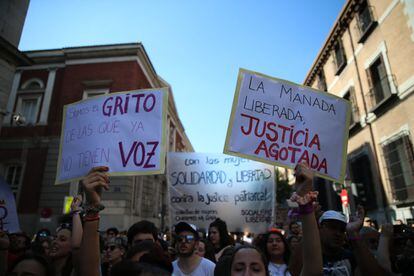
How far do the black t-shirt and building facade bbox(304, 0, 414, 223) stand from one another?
30.9ft

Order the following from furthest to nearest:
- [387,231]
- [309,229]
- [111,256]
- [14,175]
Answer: [14,175]
[111,256]
[387,231]
[309,229]

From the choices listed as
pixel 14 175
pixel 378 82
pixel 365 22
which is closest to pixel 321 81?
pixel 365 22

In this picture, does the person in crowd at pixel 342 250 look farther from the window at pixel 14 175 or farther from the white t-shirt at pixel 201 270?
the window at pixel 14 175

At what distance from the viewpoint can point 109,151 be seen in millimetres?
3084

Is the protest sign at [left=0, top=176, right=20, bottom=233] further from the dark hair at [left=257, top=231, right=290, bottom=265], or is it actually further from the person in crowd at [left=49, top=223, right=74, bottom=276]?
the dark hair at [left=257, top=231, right=290, bottom=265]

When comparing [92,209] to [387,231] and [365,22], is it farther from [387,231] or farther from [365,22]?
[365,22]

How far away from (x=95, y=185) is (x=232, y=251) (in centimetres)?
111

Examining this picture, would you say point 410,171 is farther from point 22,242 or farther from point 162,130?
point 22,242

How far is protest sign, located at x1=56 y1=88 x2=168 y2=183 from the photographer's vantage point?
3.01 meters

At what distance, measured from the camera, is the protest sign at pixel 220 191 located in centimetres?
630

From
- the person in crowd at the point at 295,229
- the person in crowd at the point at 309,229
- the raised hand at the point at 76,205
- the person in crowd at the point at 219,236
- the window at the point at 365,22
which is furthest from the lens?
the window at the point at 365,22

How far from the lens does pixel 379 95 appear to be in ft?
42.8

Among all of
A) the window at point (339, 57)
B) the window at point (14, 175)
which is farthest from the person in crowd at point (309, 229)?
the window at point (14, 175)

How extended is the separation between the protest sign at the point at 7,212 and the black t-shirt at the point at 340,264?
11.9 ft
